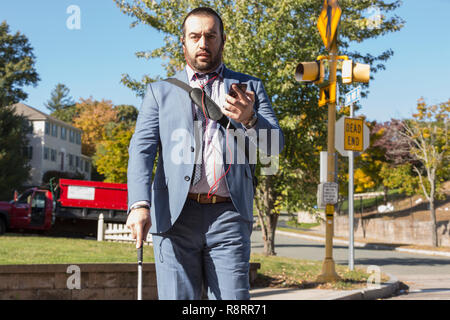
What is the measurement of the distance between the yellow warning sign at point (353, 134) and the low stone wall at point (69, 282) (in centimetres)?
553

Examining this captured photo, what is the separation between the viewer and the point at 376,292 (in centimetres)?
1003

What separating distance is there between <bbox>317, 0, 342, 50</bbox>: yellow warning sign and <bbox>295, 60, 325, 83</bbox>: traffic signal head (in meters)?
0.67

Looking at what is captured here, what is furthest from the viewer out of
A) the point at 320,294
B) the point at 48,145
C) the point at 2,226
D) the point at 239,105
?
the point at 48,145

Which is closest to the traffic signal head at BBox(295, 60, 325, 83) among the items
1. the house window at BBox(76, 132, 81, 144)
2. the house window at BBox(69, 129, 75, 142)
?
the house window at BBox(69, 129, 75, 142)

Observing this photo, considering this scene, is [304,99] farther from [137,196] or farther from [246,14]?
[137,196]

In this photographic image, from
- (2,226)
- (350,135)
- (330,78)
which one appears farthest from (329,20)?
(2,226)

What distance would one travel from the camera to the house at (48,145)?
5944 cm

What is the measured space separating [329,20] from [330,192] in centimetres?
340

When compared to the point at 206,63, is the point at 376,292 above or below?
below

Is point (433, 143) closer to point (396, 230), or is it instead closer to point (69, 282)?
point (396, 230)

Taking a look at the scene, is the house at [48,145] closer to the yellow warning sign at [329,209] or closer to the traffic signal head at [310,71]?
the yellow warning sign at [329,209]

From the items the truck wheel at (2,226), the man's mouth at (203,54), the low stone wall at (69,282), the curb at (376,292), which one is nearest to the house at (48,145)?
the truck wheel at (2,226)

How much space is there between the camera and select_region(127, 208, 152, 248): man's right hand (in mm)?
2723

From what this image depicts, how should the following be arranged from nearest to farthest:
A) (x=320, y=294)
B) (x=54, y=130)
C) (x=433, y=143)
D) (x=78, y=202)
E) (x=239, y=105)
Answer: (x=239, y=105) → (x=320, y=294) → (x=78, y=202) → (x=433, y=143) → (x=54, y=130)
